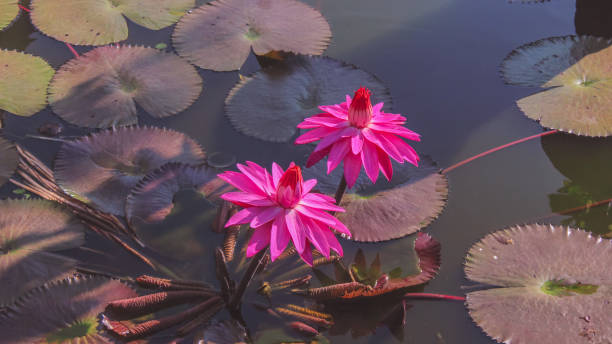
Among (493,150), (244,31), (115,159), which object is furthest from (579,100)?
(115,159)

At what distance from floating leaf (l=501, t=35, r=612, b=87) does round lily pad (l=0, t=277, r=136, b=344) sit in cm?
263

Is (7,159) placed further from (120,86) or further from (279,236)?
(279,236)

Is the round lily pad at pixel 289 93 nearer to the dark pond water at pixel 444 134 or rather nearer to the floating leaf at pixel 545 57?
the dark pond water at pixel 444 134

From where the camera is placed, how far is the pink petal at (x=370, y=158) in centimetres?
182

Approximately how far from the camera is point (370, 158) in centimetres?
186

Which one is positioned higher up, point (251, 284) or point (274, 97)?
point (274, 97)

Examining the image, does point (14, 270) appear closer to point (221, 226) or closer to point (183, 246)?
point (183, 246)

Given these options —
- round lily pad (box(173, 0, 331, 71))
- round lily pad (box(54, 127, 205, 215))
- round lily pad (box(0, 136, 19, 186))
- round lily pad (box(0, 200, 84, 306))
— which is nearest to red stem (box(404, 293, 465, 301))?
round lily pad (box(54, 127, 205, 215))

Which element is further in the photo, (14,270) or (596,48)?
(596,48)

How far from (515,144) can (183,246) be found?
1.92 meters

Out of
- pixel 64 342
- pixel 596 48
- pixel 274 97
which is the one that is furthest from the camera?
pixel 596 48

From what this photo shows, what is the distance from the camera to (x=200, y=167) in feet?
8.13

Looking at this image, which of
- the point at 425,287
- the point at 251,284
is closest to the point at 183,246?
the point at 251,284

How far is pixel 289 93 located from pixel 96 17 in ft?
4.66
